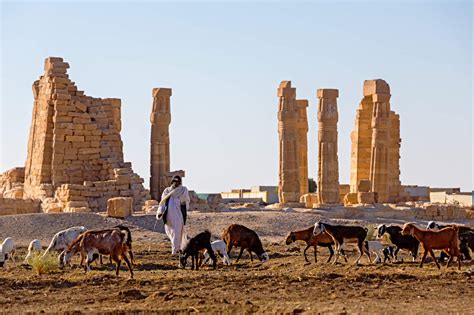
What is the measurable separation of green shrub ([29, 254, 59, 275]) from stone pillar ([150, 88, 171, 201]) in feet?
65.8

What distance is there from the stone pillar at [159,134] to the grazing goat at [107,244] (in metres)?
20.2

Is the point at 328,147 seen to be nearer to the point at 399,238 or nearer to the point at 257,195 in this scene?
the point at 399,238

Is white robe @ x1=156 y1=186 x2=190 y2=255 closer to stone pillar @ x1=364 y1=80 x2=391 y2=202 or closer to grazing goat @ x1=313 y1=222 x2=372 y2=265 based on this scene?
grazing goat @ x1=313 y1=222 x2=372 y2=265

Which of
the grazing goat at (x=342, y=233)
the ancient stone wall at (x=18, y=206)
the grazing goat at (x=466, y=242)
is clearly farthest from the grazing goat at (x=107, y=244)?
the ancient stone wall at (x=18, y=206)

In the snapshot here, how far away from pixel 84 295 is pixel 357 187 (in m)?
28.8

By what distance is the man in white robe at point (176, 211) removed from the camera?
2252 centimetres

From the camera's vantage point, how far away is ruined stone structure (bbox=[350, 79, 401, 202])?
42.6m

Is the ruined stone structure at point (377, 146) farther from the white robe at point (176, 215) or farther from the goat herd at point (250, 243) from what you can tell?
the white robe at point (176, 215)

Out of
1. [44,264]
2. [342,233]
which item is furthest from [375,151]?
[44,264]

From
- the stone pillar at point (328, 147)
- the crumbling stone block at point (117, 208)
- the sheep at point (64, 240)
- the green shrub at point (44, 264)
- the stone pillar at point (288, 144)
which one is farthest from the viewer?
the stone pillar at point (288, 144)

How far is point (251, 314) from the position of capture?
1539 cm

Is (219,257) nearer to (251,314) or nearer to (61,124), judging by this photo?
(251,314)

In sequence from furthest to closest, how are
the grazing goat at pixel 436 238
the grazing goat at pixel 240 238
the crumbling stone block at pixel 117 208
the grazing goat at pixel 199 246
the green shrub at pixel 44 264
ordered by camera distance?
1. the crumbling stone block at pixel 117 208
2. the grazing goat at pixel 240 238
3. the grazing goat at pixel 199 246
4. the grazing goat at pixel 436 238
5. the green shrub at pixel 44 264

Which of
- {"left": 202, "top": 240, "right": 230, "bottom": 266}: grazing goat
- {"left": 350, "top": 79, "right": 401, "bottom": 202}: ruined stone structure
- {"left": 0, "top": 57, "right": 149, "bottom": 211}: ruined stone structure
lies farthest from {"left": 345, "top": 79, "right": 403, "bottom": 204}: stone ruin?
{"left": 202, "top": 240, "right": 230, "bottom": 266}: grazing goat
